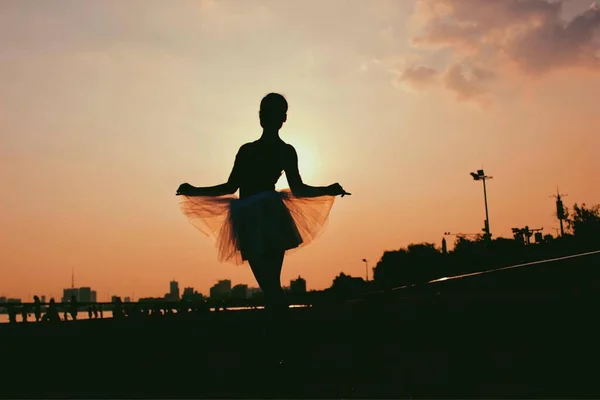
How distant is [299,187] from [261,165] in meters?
0.48

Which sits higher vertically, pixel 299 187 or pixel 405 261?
pixel 405 261

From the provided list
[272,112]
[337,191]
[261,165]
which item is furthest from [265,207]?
[272,112]

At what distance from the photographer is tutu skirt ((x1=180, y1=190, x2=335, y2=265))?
645 centimetres

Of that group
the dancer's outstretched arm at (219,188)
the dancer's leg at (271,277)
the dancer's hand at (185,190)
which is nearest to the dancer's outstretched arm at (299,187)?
the dancer's outstretched arm at (219,188)

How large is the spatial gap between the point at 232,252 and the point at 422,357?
7.12ft

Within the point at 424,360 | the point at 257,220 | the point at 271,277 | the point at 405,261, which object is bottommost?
the point at 424,360

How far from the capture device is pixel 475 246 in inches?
5581

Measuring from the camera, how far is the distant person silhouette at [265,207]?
6.43 metres

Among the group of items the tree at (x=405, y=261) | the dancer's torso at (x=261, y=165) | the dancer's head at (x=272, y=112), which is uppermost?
the tree at (x=405, y=261)

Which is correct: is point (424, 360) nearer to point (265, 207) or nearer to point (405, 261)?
point (265, 207)

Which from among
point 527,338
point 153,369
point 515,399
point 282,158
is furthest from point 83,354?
point 515,399

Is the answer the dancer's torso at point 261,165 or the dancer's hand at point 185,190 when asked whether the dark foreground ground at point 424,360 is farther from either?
the dancer's hand at point 185,190

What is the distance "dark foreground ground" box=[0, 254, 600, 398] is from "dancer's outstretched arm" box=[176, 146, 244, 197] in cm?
153

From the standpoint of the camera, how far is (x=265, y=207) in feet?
21.4
